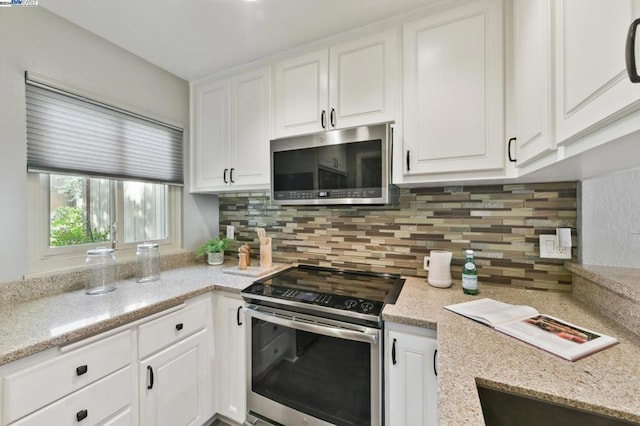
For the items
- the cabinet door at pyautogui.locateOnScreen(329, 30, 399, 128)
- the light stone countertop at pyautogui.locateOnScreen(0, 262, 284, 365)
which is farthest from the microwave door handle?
the light stone countertop at pyautogui.locateOnScreen(0, 262, 284, 365)

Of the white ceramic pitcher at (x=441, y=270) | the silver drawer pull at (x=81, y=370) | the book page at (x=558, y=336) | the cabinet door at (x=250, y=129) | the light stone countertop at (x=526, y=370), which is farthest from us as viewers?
the cabinet door at (x=250, y=129)

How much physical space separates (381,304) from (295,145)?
103cm

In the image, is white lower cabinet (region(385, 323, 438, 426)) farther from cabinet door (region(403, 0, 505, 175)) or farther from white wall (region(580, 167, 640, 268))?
white wall (region(580, 167, 640, 268))

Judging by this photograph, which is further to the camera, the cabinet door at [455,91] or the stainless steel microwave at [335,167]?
the stainless steel microwave at [335,167]

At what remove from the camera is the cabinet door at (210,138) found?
6.51 ft

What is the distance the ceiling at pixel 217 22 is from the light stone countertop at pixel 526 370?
1.56 m

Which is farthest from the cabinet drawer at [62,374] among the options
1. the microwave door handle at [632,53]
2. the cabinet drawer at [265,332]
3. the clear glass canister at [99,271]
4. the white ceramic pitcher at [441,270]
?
the microwave door handle at [632,53]

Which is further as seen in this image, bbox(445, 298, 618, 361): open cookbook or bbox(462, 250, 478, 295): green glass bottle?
bbox(462, 250, 478, 295): green glass bottle

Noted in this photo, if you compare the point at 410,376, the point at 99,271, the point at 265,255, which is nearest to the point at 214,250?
the point at 265,255

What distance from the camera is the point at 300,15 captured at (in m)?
1.42

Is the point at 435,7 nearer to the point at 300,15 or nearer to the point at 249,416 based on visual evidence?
the point at 300,15

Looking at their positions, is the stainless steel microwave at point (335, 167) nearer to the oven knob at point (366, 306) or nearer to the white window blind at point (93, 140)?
the oven knob at point (366, 306)

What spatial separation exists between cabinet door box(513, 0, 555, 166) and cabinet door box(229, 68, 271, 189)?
4.58ft

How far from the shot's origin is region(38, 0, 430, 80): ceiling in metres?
1.34
